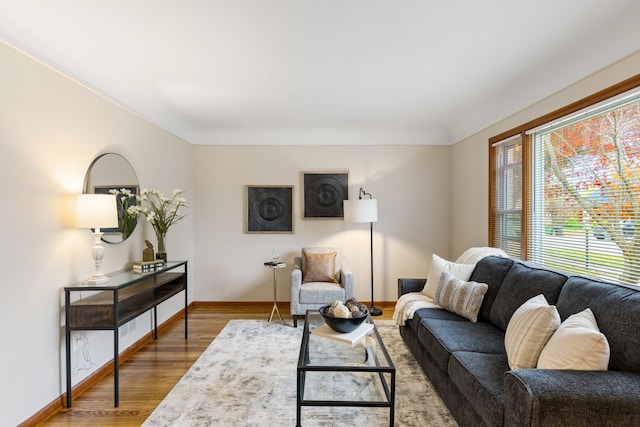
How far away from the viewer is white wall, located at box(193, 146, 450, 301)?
4.71 m

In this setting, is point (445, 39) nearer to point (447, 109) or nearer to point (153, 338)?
point (447, 109)

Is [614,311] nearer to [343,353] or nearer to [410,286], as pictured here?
[343,353]

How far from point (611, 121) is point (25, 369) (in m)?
4.26

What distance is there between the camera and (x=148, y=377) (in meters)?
2.67

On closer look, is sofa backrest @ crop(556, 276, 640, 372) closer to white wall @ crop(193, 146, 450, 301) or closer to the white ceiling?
the white ceiling

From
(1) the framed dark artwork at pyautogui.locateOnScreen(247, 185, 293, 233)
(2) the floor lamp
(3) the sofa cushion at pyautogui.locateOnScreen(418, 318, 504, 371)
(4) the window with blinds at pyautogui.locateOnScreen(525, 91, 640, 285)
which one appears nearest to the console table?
(1) the framed dark artwork at pyautogui.locateOnScreen(247, 185, 293, 233)

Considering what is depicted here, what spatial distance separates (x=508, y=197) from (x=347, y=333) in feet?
7.85

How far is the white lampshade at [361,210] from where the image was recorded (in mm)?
4152

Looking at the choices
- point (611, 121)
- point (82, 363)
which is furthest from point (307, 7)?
point (82, 363)

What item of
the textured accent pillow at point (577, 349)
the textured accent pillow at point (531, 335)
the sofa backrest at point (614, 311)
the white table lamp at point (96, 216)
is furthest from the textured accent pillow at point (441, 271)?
the white table lamp at point (96, 216)

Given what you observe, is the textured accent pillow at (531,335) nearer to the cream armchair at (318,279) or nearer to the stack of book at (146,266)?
the cream armchair at (318,279)

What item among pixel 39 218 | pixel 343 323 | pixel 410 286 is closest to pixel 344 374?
pixel 343 323

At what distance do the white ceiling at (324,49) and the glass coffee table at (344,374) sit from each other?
2147 millimetres

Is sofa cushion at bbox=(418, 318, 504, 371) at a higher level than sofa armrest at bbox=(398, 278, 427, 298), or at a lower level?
lower
